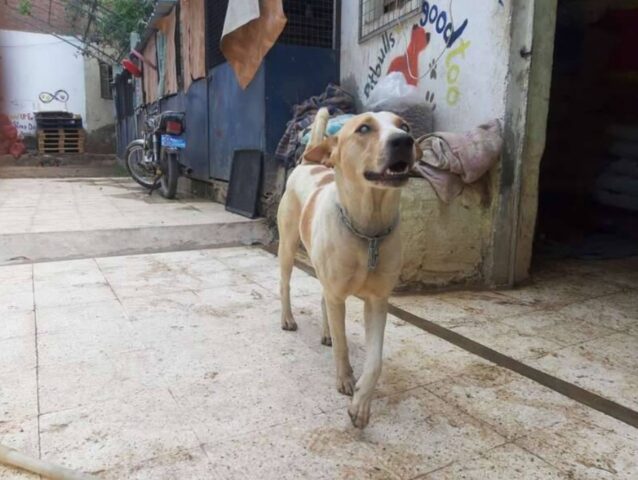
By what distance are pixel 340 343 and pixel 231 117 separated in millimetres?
5359

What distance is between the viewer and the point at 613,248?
16.5ft

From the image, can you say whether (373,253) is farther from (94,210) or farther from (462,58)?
(94,210)

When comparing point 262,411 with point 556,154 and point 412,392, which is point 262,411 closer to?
point 412,392

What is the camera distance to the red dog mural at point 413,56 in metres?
4.41

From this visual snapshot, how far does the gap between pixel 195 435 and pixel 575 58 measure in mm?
6358

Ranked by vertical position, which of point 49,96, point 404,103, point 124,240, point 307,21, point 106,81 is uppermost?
point 106,81

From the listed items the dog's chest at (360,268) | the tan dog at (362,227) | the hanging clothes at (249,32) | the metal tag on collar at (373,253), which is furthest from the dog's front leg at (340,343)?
the hanging clothes at (249,32)

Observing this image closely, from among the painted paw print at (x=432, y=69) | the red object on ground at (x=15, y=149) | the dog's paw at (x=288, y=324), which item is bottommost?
the dog's paw at (x=288, y=324)

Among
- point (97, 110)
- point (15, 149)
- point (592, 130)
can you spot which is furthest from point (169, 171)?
point (97, 110)

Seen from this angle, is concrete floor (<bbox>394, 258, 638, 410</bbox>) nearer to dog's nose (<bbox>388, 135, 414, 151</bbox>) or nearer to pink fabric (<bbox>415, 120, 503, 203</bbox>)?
pink fabric (<bbox>415, 120, 503, 203</bbox>)

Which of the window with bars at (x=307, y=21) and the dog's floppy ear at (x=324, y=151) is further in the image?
the window with bars at (x=307, y=21)

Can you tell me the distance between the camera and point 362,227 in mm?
1947

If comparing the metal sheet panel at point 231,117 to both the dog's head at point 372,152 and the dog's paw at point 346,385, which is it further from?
the dog's paw at point 346,385

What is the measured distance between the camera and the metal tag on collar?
1935 mm
